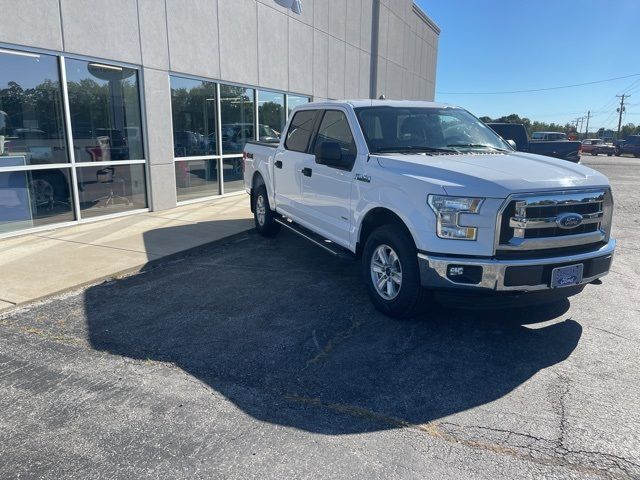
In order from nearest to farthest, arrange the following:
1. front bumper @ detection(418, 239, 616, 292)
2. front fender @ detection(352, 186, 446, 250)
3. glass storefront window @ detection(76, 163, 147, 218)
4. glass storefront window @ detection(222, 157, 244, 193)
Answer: front bumper @ detection(418, 239, 616, 292), front fender @ detection(352, 186, 446, 250), glass storefront window @ detection(76, 163, 147, 218), glass storefront window @ detection(222, 157, 244, 193)

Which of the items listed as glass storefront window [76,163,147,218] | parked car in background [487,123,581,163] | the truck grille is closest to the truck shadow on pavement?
the truck grille

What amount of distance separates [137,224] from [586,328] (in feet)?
24.4

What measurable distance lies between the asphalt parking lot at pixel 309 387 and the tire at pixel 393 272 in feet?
0.72

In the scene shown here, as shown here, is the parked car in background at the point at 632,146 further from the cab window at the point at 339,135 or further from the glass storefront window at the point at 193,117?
the cab window at the point at 339,135

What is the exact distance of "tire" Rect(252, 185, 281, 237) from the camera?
796 centimetres

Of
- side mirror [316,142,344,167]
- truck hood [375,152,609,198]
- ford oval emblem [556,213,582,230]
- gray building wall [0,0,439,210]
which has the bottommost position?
ford oval emblem [556,213,582,230]

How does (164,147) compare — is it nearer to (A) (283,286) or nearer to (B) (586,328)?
(A) (283,286)

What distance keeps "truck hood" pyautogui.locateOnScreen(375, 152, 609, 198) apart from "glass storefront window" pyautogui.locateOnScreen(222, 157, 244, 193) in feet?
28.2

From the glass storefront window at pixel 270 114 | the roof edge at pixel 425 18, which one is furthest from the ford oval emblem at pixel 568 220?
the roof edge at pixel 425 18

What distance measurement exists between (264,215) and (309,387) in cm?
487

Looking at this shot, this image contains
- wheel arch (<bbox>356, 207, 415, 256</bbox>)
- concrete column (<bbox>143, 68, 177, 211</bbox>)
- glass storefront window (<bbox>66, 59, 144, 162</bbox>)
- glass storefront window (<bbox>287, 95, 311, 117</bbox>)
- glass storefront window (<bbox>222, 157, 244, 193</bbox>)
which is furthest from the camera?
glass storefront window (<bbox>287, 95, 311, 117</bbox>)

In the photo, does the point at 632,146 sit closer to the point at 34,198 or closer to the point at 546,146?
the point at 546,146

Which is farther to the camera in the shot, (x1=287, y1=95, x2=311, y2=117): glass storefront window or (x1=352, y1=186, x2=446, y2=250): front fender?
(x1=287, y1=95, x2=311, y2=117): glass storefront window

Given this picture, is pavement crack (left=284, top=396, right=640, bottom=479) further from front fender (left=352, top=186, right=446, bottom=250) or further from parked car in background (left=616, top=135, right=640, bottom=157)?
parked car in background (left=616, top=135, right=640, bottom=157)
